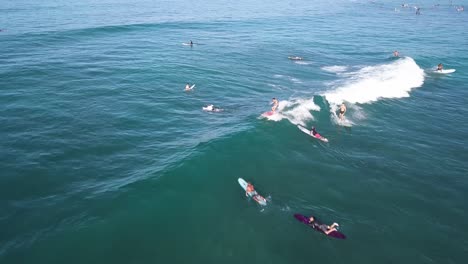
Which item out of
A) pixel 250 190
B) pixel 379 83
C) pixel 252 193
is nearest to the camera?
pixel 252 193

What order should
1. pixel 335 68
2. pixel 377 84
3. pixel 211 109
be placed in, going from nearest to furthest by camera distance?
1. pixel 211 109
2. pixel 377 84
3. pixel 335 68

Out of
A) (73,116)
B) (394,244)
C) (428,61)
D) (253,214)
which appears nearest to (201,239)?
(253,214)

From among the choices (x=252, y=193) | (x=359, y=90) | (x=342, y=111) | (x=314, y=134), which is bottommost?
(x=252, y=193)

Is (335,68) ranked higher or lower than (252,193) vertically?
higher

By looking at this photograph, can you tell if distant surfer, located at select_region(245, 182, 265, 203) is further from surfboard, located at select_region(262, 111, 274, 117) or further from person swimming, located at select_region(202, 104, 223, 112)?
person swimming, located at select_region(202, 104, 223, 112)

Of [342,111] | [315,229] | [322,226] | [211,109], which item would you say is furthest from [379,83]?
[315,229]

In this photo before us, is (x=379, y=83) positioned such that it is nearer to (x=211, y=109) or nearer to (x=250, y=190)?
(x=211, y=109)

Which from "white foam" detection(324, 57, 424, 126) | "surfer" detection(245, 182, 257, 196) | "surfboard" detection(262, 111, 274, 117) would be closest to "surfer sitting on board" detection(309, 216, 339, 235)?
"surfer" detection(245, 182, 257, 196)
